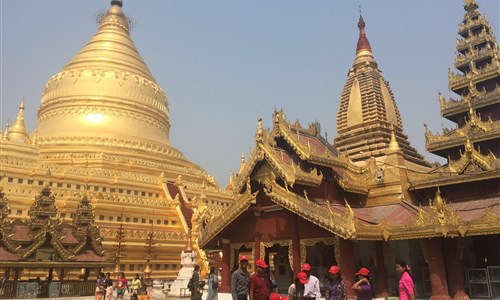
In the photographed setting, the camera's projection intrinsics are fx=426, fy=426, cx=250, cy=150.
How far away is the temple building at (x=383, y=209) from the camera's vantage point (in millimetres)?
13078

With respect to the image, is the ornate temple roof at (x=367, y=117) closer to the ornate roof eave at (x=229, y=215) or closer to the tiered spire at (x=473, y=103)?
the tiered spire at (x=473, y=103)

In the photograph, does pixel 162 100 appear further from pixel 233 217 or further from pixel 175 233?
pixel 233 217

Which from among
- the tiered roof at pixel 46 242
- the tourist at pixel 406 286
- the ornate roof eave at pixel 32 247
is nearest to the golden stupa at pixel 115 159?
the tiered roof at pixel 46 242

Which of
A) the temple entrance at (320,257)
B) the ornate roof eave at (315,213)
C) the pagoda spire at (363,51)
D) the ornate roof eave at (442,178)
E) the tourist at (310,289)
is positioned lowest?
the tourist at (310,289)

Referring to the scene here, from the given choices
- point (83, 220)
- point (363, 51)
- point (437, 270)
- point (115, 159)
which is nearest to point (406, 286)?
point (437, 270)

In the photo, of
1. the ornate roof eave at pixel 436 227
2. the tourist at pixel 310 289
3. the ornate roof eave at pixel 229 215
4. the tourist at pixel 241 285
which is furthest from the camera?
the ornate roof eave at pixel 229 215

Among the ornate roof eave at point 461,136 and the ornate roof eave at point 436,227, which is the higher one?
the ornate roof eave at point 461,136

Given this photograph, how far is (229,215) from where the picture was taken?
54.2ft

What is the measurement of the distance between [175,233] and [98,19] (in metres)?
35.0

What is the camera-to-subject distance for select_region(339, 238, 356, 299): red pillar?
13336 millimetres

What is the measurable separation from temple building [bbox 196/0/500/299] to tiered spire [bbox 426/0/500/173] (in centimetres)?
5

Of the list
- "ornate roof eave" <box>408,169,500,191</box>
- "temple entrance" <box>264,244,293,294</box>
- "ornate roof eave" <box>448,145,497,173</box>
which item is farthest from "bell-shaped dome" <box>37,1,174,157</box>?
"ornate roof eave" <box>448,145,497,173</box>

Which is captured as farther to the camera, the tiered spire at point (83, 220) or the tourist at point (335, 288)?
the tiered spire at point (83, 220)

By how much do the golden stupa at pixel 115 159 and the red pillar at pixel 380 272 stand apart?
14.5 m
